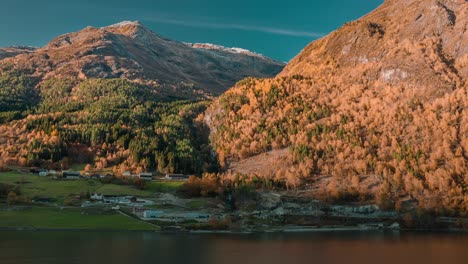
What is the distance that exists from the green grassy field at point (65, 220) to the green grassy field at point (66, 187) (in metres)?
23.4

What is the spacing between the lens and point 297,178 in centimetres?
17350

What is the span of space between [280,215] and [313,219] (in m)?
10.6

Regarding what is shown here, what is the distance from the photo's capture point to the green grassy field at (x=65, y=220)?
121 metres

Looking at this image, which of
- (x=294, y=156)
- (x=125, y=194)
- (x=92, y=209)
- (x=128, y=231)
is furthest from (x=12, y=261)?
(x=294, y=156)

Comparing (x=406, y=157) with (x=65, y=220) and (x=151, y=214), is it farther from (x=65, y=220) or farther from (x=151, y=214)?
(x=65, y=220)

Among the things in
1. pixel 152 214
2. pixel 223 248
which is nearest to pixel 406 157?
pixel 152 214

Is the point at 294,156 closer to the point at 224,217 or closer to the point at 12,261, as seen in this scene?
the point at 224,217

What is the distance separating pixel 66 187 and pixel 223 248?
3679 inches

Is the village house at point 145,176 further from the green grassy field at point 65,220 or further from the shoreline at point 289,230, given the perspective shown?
the shoreline at point 289,230

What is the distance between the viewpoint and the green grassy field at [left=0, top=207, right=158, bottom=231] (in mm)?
120688

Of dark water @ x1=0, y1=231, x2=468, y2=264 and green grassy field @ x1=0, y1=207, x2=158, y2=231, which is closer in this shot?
dark water @ x1=0, y1=231, x2=468, y2=264

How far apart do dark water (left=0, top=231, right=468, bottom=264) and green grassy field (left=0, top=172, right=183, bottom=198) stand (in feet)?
173

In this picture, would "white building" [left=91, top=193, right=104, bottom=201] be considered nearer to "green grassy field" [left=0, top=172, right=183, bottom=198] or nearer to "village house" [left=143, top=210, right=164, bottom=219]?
"green grassy field" [left=0, top=172, right=183, bottom=198]

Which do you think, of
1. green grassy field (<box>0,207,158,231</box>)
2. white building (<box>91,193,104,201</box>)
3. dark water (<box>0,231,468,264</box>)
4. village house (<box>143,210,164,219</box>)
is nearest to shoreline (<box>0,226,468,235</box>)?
green grassy field (<box>0,207,158,231</box>)
